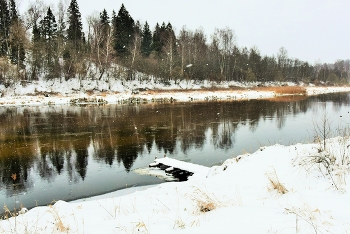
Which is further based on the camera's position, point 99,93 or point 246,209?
point 99,93

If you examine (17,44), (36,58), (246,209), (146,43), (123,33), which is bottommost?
(246,209)

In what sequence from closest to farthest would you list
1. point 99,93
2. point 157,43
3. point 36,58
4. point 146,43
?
point 99,93 → point 36,58 → point 157,43 → point 146,43

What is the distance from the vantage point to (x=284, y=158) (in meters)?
6.00

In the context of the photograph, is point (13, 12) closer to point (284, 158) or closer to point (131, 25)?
point (131, 25)

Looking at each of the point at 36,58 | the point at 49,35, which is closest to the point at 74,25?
the point at 49,35

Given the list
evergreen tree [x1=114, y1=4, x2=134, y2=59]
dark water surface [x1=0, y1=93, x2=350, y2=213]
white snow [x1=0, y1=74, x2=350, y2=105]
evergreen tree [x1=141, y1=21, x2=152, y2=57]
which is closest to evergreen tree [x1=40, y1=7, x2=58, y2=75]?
white snow [x1=0, y1=74, x2=350, y2=105]

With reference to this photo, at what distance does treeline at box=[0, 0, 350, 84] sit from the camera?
4181 cm

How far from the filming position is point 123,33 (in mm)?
54156

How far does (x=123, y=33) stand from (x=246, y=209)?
54778 millimetres

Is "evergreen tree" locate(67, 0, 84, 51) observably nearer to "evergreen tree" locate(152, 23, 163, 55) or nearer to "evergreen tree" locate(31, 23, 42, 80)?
"evergreen tree" locate(31, 23, 42, 80)

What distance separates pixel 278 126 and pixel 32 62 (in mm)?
39581

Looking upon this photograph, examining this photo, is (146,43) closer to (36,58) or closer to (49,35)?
(49,35)

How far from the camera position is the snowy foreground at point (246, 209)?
297 cm

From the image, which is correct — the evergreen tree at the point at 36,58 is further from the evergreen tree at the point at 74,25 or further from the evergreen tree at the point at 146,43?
the evergreen tree at the point at 146,43
